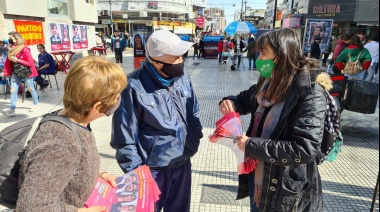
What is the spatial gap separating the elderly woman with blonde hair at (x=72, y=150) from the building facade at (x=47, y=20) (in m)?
9.82

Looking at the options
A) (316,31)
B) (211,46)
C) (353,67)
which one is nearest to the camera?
(353,67)

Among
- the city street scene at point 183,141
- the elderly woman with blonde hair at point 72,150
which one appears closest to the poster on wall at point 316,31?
the city street scene at point 183,141

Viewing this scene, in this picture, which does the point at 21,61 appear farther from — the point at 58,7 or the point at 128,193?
the point at 58,7

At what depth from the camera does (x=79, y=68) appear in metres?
1.11

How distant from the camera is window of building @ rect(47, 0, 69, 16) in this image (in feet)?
41.8

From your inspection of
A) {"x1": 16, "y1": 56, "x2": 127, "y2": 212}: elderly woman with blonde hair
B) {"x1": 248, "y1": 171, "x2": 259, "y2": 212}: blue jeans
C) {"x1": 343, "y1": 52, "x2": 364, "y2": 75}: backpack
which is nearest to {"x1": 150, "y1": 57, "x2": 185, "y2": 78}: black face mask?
{"x1": 16, "y1": 56, "x2": 127, "y2": 212}: elderly woman with blonde hair

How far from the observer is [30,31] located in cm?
1078

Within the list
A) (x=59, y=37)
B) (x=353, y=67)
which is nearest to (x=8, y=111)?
(x=353, y=67)

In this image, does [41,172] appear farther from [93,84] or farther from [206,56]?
[206,56]

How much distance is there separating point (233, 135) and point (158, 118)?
1.62 feet

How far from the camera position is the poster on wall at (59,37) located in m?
12.6

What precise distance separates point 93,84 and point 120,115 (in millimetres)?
642

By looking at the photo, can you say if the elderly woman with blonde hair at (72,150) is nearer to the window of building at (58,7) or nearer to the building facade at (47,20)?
the building facade at (47,20)

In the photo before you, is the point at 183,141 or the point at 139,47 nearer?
the point at 183,141
